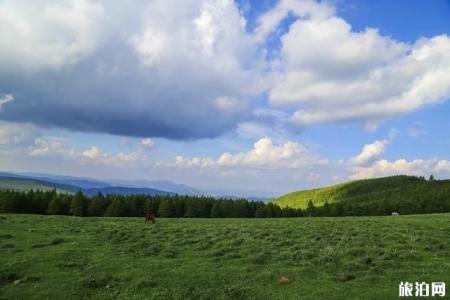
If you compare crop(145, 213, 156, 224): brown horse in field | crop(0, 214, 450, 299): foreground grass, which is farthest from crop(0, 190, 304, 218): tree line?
crop(0, 214, 450, 299): foreground grass

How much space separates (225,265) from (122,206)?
93.5 m

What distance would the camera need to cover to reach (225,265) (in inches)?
912

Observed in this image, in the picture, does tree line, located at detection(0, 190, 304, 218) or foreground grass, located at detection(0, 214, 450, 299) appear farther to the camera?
tree line, located at detection(0, 190, 304, 218)

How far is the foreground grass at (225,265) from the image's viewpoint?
18.5 metres

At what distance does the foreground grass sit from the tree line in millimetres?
75585

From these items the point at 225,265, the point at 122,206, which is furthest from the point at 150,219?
the point at 122,206

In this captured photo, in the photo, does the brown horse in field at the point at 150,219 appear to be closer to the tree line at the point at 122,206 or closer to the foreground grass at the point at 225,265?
the foreground grass at the point at 225,265

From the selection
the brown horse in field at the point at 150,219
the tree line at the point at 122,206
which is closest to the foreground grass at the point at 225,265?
the brown horse in field at the point at 150,219

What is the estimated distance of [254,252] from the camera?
85.1ft

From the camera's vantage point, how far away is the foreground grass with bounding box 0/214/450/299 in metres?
18.5

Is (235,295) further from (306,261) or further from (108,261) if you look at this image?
(108,261)

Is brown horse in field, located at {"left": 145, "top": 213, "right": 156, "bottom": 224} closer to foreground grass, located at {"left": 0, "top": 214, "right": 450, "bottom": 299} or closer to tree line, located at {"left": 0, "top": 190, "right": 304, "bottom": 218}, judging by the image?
foreground grass, located at {"left": 0, "top": 214, "right": 450, "bottom": 299}

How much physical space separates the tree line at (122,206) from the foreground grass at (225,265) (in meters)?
75.6

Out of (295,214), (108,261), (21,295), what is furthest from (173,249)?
(295,214)
